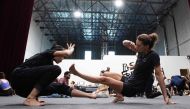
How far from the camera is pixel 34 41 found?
1433 centimetres

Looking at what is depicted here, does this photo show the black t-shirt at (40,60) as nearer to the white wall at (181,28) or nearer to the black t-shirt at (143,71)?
the black t-shirt at (143,71)

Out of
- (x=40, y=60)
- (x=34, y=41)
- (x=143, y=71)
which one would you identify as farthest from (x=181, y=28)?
(x=40, y=60)

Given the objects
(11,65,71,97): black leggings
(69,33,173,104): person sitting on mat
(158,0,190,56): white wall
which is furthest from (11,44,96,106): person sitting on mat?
(158,0,190,56): white wall

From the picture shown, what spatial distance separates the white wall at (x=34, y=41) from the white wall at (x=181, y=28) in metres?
7.85

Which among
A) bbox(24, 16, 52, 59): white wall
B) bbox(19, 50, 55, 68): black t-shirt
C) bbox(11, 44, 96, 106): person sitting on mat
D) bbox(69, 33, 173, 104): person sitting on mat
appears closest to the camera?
bbox(11, 44, 96, 106): person sitting on mat

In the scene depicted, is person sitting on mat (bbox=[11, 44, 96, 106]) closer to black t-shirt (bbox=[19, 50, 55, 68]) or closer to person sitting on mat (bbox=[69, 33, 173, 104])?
black t-shirt (bbox=[19, 50, 55, 68])

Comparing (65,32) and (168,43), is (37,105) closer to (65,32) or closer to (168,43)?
(168,43)

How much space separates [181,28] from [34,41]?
26.8ft

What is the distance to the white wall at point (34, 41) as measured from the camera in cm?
1317

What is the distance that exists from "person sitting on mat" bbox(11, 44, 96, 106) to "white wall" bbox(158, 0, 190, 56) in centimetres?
1015

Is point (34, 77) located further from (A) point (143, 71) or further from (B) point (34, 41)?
(B) point (34, 41)

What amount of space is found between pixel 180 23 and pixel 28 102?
11454mm

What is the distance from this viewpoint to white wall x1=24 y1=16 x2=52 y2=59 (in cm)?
1317

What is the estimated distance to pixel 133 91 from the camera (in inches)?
109
